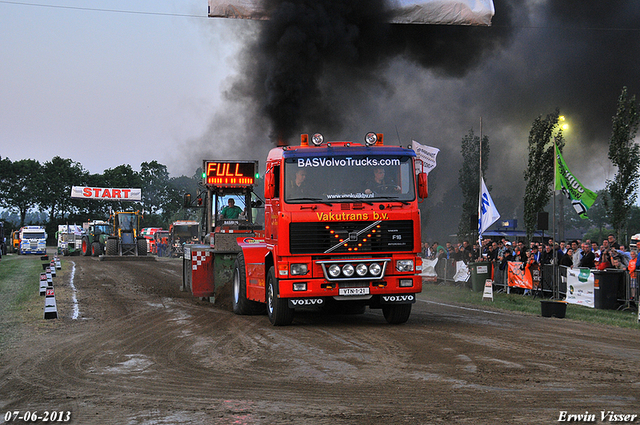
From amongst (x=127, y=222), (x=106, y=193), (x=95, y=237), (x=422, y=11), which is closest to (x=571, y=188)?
(x=422, y=11)

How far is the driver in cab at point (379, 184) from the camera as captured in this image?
36.7 ft

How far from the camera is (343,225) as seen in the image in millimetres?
10898

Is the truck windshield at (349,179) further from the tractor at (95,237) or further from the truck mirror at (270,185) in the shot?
the tractor at (95,237)

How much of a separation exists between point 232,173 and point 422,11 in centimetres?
877

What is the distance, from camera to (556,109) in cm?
3111

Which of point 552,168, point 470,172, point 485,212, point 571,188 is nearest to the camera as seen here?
point 571,188

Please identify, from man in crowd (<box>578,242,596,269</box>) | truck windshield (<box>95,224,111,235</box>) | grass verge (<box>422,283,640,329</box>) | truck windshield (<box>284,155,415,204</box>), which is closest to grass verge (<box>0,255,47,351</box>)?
truck windshield (<box>284,155,415,204</box>)

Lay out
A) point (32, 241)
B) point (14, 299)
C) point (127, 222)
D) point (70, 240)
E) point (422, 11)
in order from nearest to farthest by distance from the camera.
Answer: point (14, 299) → point (422, 11) → point (127, 222) → point (70, 240) → point (32, 241)

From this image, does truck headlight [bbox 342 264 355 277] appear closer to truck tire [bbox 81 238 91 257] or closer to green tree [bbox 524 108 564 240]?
green tree [bbox 524 108 564 240]

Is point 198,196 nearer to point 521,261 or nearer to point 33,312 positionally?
point 33,312

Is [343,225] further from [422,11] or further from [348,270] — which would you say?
[422,11]

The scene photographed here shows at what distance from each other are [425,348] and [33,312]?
29.4 ft

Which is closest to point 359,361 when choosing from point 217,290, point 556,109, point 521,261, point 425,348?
point 425,348

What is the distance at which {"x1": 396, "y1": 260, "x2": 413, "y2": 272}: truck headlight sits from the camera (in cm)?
1118
